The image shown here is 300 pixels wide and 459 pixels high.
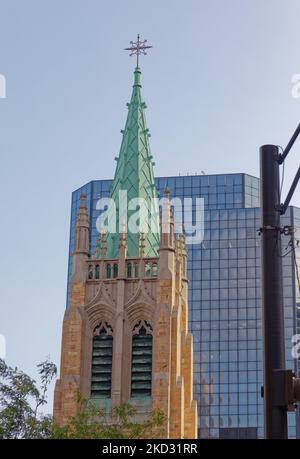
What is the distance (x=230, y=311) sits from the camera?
12025cm

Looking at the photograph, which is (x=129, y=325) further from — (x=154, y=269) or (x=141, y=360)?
(x=154, y=269)

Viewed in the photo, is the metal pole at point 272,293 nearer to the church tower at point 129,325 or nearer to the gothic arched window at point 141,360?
the church tower at point 129,325

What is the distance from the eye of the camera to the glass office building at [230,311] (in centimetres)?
11456

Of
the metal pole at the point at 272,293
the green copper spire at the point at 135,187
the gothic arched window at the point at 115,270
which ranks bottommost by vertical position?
the metal pole at the point at 272,293

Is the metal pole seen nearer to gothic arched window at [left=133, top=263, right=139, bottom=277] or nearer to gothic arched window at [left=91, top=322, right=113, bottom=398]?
gothic arched window at [left=91, top=322, right=113, bottom=398]

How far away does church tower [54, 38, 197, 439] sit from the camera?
5894 centimetres

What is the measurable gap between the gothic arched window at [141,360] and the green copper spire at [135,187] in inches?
204

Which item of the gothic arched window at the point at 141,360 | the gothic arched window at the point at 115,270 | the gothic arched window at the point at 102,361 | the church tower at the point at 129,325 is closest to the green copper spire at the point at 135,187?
the church tower at the point at 129,325

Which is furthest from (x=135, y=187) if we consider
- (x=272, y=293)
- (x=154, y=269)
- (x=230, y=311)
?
(x=230, y=311)

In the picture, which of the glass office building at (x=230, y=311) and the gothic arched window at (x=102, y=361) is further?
the glass office building at (x=230, y=311)

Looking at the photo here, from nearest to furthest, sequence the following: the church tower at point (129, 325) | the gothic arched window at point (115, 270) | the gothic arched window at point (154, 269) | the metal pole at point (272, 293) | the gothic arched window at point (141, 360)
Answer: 1. the metal pole at point (272, 293)
2. the church tower at point (129, 325)
3. the gothic arched window at point (141, 360)
4. the gothic arched window at point (154, 269)
5. the gothic arched window at point (115, 270)

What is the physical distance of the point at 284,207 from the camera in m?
12.2

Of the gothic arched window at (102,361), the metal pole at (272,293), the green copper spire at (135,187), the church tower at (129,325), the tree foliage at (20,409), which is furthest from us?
the green copper spire at (135,187)
